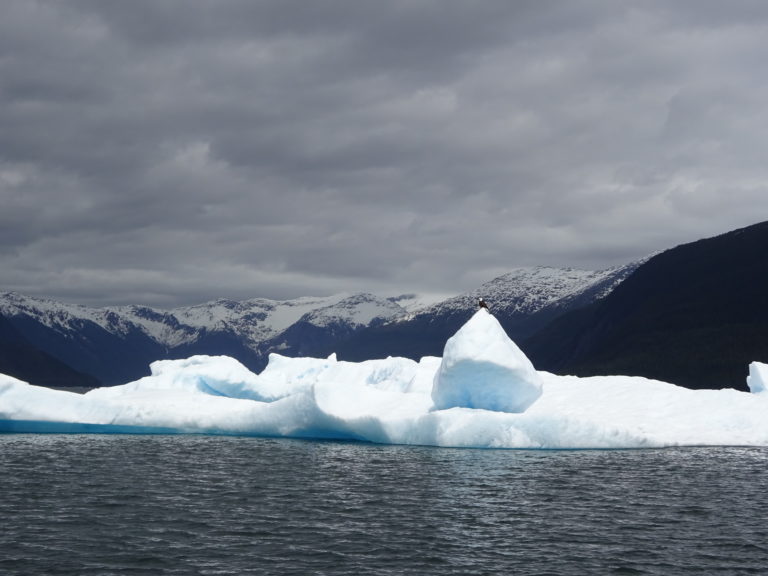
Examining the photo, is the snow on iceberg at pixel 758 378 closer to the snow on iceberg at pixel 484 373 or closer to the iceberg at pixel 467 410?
the iceberg at pixel 467 410

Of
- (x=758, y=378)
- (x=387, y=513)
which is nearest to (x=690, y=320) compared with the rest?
(x=758, y=378)

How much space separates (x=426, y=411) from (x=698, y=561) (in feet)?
84.5

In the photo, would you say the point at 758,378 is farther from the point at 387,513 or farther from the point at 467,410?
the point at 387,513

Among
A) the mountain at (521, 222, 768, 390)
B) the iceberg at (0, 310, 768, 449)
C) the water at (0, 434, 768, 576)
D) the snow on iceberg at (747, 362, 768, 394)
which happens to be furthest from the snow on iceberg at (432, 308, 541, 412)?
the mountain at (521, 222, 768, 390)

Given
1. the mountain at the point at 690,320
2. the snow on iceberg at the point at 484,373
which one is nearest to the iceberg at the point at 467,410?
the snow on iceberg at the point at 484,373

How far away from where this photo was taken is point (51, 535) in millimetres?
21344

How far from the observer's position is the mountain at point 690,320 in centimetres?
12612

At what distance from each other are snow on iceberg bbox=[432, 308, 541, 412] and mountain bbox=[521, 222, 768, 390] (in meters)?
80.6

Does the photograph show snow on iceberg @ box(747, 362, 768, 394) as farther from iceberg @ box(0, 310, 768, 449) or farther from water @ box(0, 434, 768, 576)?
water @ box(0, 434, 768, 576)

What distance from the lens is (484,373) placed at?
4103 centimetres

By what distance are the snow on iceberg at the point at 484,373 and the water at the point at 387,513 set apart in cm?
358

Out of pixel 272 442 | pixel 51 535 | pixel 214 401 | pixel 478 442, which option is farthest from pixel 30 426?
pixel 51 535

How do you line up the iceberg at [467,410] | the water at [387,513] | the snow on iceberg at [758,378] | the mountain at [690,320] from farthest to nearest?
the mountain at [690,320] → the snow on iceberg at [758,378] → the iceberg at [467,410] → the water at [387,513]

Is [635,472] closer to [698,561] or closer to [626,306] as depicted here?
[698,561]
